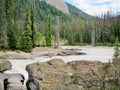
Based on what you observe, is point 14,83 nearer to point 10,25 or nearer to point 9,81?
point 9,81

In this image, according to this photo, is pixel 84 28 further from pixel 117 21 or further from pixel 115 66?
pixel 115 66

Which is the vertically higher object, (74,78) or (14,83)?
(74,78)

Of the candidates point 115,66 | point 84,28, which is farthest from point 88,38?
point 115,66

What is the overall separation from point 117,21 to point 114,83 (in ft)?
423

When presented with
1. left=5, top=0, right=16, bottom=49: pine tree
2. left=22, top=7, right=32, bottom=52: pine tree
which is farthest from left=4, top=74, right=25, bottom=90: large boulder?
left=5, top=0, right=16, bottom=49: pine tree

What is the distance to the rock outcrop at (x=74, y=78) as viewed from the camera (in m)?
20.6

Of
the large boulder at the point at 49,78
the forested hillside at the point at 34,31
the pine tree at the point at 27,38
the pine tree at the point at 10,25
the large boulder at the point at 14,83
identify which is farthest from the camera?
the forested hillside at the point at 34,31

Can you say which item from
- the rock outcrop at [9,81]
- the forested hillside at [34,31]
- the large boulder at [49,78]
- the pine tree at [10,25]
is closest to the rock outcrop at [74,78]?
the large boulder at [49,78]

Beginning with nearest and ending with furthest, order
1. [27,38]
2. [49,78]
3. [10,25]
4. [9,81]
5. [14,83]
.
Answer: [49,78] < [14,83] < [9,81] < [27,38] < [10,25]

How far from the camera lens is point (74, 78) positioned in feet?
68.4

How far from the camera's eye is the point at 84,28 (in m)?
158

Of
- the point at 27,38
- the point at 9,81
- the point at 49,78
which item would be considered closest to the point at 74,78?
the point at 49,78

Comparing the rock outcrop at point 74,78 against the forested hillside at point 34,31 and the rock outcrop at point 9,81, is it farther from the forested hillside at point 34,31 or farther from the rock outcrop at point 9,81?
the forested hillside at point 34,31

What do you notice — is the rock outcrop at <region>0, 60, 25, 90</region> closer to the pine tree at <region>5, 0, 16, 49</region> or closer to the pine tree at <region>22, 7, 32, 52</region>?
the pine tree at <region>22, 7, 32, 52</region>
